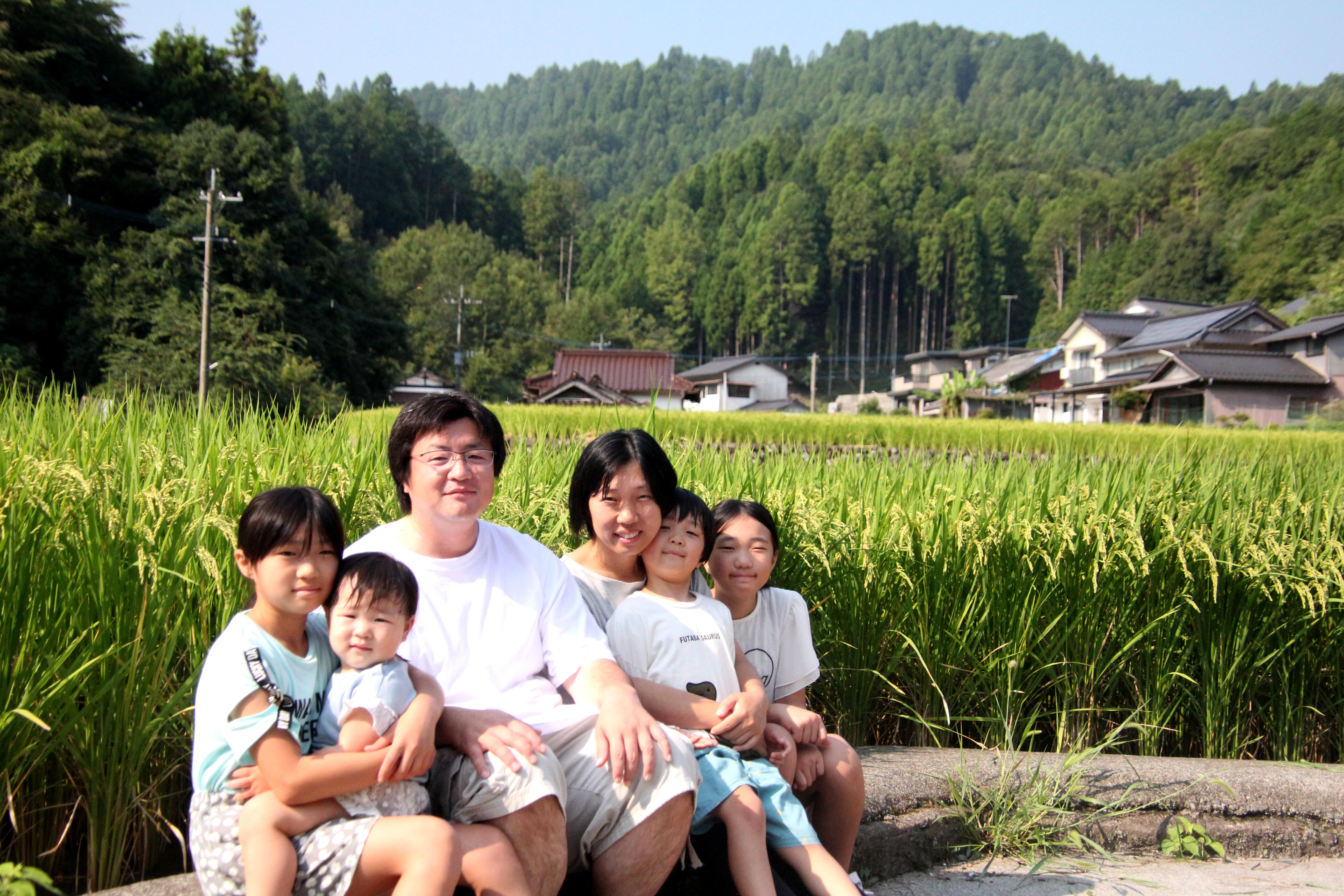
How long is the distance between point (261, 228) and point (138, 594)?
28891 mm

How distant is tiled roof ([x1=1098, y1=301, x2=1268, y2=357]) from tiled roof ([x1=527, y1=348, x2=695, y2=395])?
19.3 metres

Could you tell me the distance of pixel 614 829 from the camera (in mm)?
1863

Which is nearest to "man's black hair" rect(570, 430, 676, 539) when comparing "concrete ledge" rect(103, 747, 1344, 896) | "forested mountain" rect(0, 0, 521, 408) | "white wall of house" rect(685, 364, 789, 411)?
"concrete ledge" rect(103, 747, 1344, 896)

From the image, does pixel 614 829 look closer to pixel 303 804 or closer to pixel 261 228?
pixel 303 804

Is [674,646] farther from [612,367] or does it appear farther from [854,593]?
[612,367]

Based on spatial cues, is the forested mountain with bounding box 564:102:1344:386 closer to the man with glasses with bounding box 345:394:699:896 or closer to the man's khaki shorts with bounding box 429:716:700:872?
the man with glasses with bounding box 345:394:699:896

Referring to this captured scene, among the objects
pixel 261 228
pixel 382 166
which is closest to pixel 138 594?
pixel 261 228

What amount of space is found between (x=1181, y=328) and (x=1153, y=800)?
4214cm

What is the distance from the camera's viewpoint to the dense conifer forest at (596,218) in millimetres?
25422

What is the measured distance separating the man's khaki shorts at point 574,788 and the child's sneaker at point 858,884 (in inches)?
17.8

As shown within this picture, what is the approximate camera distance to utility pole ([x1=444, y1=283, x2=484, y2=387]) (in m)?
44.5

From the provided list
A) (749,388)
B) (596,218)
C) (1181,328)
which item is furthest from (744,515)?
(596,218)

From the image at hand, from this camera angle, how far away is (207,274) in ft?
64.1

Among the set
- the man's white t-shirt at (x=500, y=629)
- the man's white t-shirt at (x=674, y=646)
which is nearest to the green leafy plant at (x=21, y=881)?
the man's white t-shirt at (x=500, y=629)
